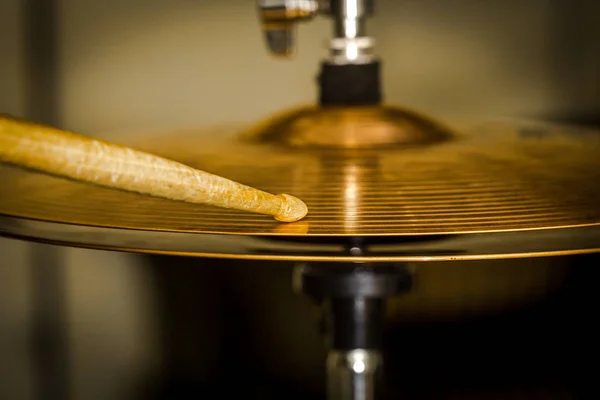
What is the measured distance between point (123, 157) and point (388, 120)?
0.31m

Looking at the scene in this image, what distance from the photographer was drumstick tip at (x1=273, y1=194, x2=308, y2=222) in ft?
1.34

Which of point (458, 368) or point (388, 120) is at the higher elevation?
point (388, 120)

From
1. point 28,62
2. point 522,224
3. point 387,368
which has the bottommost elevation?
point 387,368

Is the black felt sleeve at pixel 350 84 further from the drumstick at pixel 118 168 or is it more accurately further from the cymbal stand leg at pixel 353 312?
the drumstick at pixel 118 168

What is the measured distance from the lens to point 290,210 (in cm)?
41

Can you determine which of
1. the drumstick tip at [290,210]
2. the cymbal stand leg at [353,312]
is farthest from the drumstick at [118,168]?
the cymbal stand leg at [353,312]

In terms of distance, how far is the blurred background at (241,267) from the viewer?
42.1 inches

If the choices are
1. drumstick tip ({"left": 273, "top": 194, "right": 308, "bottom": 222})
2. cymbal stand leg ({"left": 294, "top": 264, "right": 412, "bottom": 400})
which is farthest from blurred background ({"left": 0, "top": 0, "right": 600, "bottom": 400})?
drumstick tip ({"left": 273, "top": 194, "right": 308, "bottom": 222})

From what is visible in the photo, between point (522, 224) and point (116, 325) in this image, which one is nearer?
point (522, 224)

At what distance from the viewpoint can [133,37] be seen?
1.07 meters

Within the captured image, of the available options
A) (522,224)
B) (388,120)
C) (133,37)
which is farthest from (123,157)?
(133,37)

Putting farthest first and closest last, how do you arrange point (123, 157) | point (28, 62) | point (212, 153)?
point (28, 62), point (212, 153), point (123, 157)

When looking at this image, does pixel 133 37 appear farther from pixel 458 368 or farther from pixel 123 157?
pixel 123 157

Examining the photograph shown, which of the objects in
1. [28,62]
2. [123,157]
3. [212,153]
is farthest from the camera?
[28,62]
